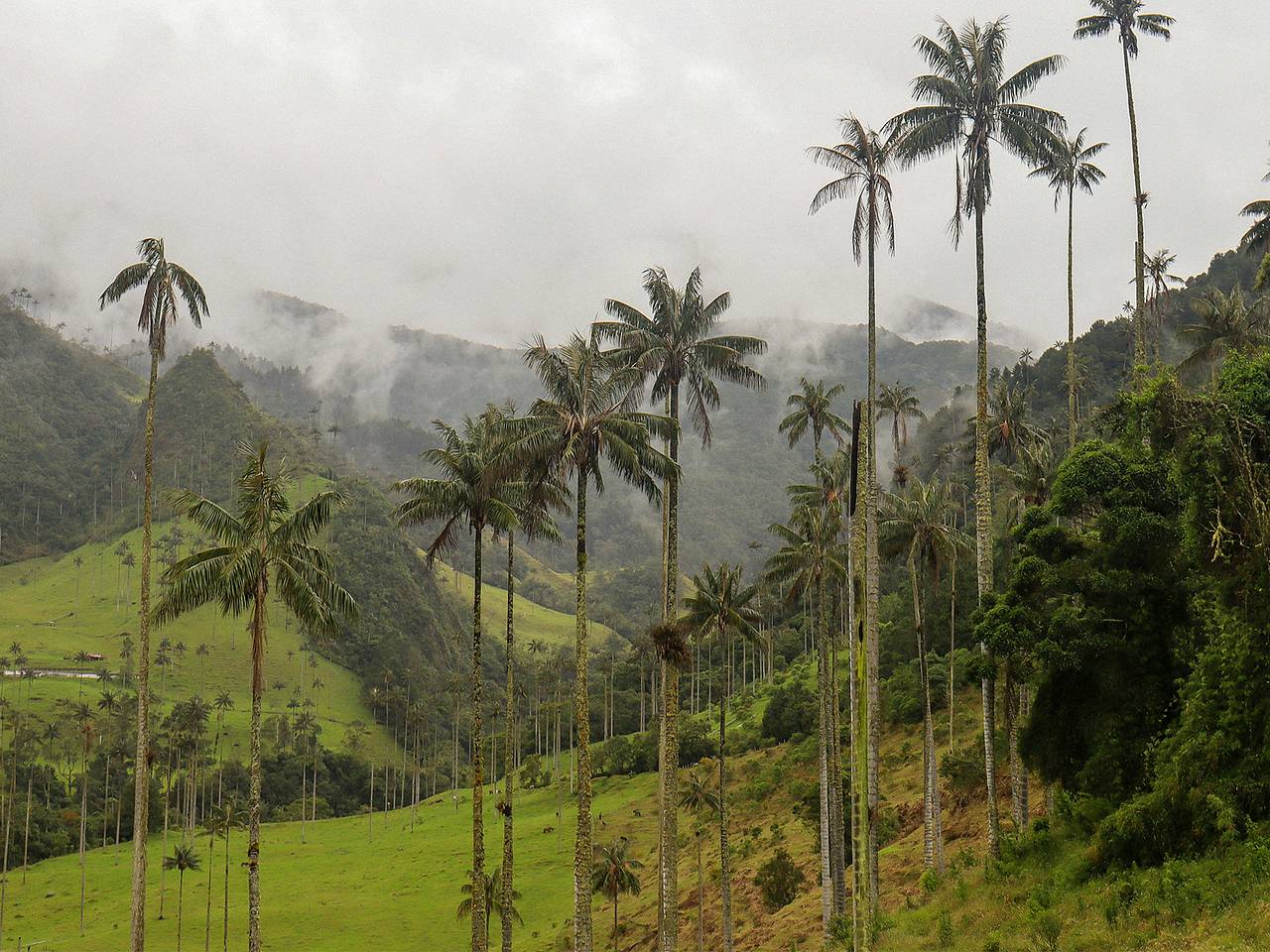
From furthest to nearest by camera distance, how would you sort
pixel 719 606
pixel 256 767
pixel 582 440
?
1. pixel 719 606
2. pixel 582 440
3. pixel 256 767

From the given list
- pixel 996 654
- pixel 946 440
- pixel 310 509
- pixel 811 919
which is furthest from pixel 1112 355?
pixel 310 509

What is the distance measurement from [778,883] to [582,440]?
116 ft

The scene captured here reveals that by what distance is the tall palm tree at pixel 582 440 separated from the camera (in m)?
33.0

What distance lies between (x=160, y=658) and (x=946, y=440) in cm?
15779

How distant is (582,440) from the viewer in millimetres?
33406

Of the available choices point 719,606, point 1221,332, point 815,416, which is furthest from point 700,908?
point 1221,332

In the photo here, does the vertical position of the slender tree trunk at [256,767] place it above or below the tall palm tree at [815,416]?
below

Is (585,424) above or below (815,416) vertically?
below

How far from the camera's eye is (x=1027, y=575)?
32.5 meters

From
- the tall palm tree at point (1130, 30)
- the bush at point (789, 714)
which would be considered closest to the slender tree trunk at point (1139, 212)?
the tall palm tree at point (1130, 30)

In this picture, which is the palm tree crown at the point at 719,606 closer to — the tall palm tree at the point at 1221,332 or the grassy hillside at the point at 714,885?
the grassy hillside at the point at 714,885

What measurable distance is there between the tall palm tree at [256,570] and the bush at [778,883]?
111 feet

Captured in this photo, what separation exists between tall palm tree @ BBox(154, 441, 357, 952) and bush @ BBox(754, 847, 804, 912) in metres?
33.8

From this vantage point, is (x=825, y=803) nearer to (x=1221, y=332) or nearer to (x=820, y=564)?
(x=820, y=564)
